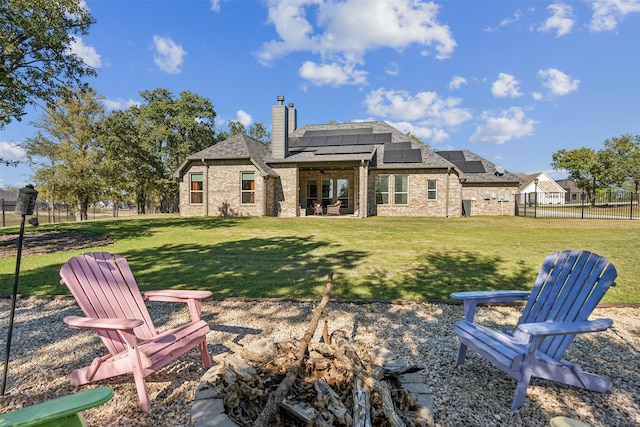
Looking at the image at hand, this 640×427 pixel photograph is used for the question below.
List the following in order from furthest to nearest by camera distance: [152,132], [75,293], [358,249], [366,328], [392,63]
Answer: [152,132], [392,63], [358,249], [366,328], [75,293]

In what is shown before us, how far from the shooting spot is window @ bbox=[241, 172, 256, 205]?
58.8 ft

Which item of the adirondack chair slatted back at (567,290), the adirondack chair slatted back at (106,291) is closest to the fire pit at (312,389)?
the adirondack chair slatted back at (106,291)

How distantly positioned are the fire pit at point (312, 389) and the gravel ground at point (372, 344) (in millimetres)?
494

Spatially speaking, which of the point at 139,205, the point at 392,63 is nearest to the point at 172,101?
the point at 139,205

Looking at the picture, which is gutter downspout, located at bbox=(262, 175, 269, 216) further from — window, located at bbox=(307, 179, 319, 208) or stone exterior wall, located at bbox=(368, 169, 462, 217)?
stone exterior wall, located at bbox=(368, 169, 462, 217)

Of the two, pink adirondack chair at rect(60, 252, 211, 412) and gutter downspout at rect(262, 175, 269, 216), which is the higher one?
gutter downspout at rect(262, 175, 269, 216)

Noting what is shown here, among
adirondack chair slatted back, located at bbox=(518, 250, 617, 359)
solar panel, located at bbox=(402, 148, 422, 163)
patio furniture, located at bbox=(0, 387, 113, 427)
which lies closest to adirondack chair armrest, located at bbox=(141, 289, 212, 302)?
patio furniture, located at bbox=(0, 387, 113, 427)

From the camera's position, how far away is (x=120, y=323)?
2125 millimetres

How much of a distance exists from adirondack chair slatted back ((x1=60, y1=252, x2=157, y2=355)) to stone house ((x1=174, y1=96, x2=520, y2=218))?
1470 centimetres

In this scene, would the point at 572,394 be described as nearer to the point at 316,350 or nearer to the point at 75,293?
the point at 316,350

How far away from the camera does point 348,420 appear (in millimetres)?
1658

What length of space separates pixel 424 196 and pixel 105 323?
58.9ft

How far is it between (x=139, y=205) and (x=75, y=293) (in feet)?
116

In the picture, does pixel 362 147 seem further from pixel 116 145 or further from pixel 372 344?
pixel 116 145
